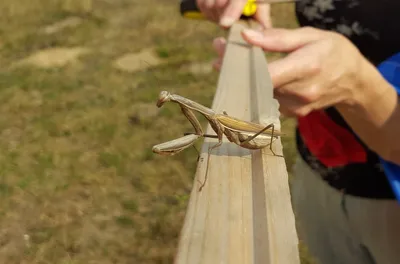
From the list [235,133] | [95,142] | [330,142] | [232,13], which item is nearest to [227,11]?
[232,13]

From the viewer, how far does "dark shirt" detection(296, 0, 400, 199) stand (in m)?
1.33

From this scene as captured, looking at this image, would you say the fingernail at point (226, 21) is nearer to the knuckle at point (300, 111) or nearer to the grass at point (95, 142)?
the knuckle at point (300, 111)

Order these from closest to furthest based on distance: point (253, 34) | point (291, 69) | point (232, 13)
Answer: point (291, 69) → point (253, 34) → point (232, 13)

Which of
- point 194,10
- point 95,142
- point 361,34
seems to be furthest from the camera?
point 95,142

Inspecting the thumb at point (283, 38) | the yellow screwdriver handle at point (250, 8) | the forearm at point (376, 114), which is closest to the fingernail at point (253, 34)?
the thumb at point (283, 38)

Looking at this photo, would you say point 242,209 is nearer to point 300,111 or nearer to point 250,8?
point 300,111

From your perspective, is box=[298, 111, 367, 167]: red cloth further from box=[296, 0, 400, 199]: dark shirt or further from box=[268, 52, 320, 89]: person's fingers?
box=[268, 52, 320, 89]: person's fingers

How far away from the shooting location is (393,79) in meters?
1.28

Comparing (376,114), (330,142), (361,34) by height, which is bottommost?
(330,142)

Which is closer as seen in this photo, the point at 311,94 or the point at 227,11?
the point at 311,94

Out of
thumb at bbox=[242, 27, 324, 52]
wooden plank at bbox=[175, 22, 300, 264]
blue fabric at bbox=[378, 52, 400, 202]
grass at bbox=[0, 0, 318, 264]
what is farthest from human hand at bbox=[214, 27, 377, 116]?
grass at bbox=[0, 0, 318, 264]

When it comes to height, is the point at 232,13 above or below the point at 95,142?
above

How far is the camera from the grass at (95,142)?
2246 millimetres

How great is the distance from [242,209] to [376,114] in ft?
2.53
